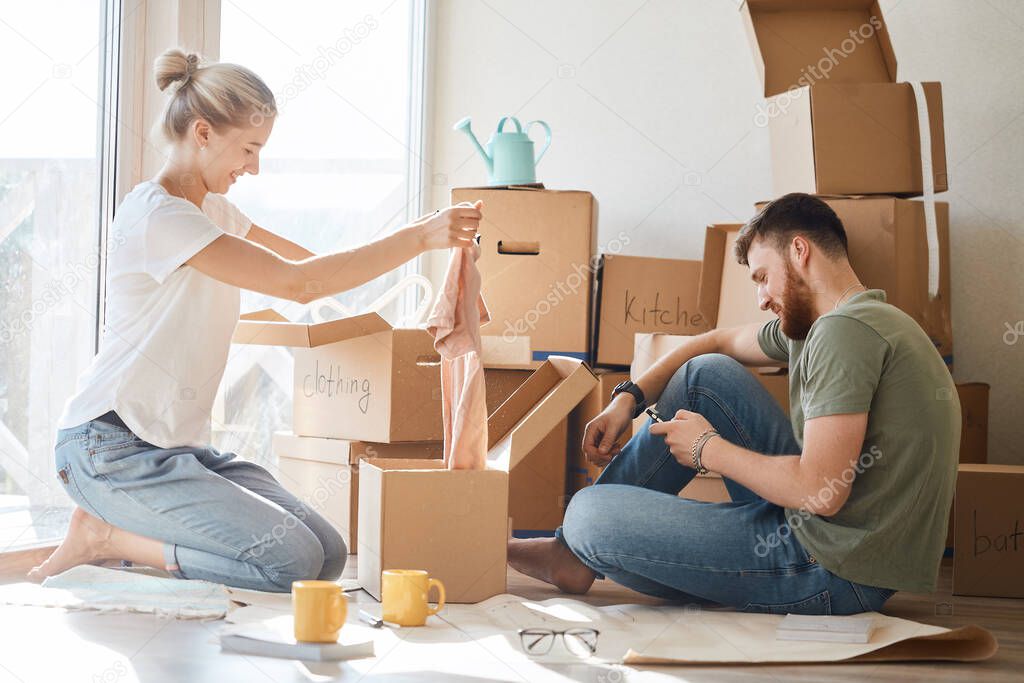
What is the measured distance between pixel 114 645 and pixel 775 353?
1275 millimetres

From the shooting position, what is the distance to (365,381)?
2426 mm

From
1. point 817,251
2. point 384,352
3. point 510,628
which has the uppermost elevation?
point 817,251

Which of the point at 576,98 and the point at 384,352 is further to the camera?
the point at 576,98

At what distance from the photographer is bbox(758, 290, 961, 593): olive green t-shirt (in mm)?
1618

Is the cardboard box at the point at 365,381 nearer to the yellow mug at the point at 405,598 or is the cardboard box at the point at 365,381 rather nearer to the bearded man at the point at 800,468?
the bearded man at the point at 800,468

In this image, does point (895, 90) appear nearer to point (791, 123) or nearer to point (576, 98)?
point (791, 123)

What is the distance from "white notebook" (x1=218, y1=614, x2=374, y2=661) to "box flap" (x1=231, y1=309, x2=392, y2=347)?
31.8 inches

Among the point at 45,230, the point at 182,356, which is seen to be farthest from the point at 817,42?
the point at 45,230

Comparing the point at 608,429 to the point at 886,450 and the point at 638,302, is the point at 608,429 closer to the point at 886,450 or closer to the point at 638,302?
the point at 886,450

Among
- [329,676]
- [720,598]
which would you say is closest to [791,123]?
[720,598]

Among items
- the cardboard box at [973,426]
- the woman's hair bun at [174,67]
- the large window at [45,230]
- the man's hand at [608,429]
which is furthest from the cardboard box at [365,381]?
the cardboard box at [973,426]

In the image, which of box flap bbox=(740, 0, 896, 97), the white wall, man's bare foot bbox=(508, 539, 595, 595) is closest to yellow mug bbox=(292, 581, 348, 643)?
man's bare foot bbox=(508, 539, 595, 595)

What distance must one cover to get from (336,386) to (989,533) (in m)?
1.44

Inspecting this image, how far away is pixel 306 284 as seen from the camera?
1850mm
